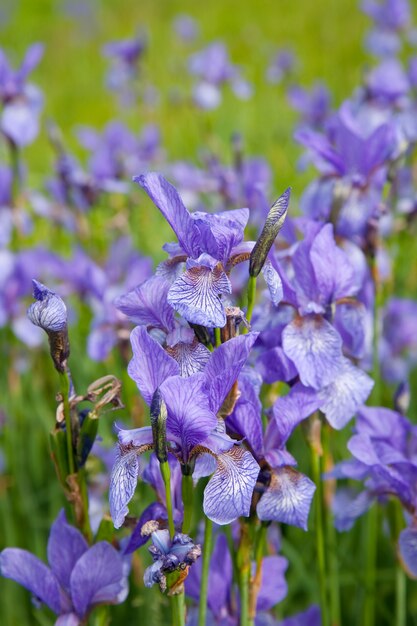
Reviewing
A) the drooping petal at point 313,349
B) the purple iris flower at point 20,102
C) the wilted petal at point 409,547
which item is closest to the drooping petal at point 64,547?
the drooping petal at point 313,349

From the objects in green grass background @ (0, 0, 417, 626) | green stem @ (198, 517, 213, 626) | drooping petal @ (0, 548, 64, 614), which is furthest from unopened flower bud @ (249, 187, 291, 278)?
green grass background @ (0, 0, 417, 626)

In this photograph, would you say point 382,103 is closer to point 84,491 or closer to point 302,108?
point 302,108

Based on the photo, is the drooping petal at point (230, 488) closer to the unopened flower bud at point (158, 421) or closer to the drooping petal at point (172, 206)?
the unopened flower bud at point (158, 421)

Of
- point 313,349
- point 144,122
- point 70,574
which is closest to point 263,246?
point 313,349

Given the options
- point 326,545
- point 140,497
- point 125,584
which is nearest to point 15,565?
point 125,584

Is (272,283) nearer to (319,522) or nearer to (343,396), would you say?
(343,396)
